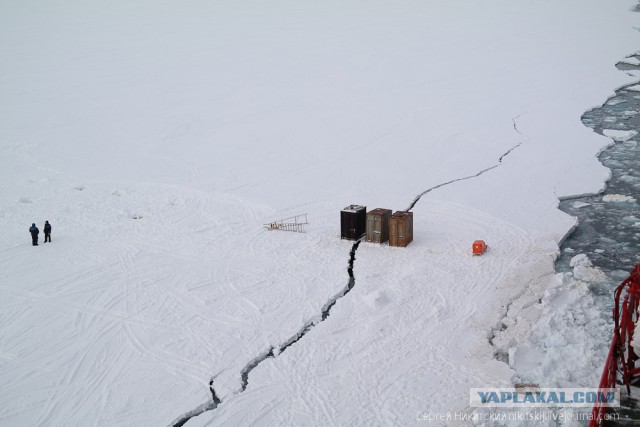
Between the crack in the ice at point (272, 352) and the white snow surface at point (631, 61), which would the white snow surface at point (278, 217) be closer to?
the crack in the ice at point (272, 352)

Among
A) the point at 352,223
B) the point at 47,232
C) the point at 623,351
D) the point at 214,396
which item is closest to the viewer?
the point at 623,351

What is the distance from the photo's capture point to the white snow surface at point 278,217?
1105 centimetres

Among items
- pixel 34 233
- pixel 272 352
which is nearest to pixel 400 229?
pixel 272 352

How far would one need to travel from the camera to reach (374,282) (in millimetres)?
14727

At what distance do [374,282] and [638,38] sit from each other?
49.0 metres

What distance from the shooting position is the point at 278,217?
19.7m

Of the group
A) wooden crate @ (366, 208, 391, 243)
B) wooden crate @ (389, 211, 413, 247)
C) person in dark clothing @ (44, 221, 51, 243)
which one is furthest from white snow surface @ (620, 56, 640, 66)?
person in dark clothing @ (44, 221, 51, 243)

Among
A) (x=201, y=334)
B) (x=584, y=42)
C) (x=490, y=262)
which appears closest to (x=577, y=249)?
(x=490, y=262)

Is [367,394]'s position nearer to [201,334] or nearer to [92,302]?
[201,334]

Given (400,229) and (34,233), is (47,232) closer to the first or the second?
(34,233)

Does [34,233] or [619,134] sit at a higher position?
[619,134]

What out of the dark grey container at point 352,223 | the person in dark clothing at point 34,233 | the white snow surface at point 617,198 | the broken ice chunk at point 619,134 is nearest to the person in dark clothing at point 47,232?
the person in dark clothing at point 34,233
